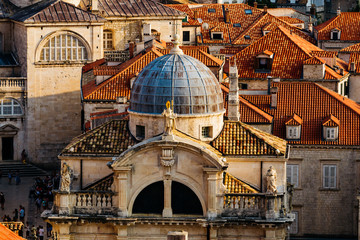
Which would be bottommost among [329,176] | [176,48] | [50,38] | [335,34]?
[329,176]

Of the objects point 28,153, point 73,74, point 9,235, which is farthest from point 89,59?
point 9,235

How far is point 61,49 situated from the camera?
132 m

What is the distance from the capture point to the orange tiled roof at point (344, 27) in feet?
534

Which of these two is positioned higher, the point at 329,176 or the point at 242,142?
the point at 242,142

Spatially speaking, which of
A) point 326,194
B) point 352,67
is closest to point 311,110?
point 326,194

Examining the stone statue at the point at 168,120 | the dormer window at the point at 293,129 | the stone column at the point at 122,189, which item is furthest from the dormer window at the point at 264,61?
the stone column at the point at 122,189

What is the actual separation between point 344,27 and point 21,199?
208 ft

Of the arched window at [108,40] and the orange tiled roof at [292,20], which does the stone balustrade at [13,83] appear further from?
the orange tiled roof at [292,20]

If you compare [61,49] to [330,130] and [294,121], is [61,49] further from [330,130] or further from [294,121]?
[330,130]

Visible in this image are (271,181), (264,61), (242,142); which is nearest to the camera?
(271,181)

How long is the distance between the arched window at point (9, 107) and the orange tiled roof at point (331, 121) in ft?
125

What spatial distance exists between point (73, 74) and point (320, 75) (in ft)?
78.6

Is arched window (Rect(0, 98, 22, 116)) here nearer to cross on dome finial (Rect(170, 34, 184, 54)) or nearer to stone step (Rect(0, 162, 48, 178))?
stone step (Rect(0, 162, 48, 178))

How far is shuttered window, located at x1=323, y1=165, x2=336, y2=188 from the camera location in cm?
10112
